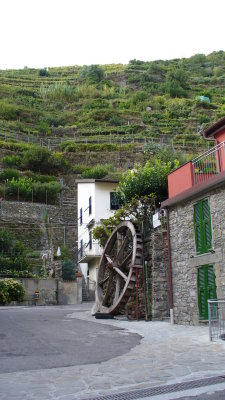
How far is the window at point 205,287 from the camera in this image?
1257cm

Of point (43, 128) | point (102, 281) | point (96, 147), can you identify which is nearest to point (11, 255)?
point (102, 281)

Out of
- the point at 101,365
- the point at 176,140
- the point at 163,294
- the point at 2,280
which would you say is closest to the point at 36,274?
the point at 2,280

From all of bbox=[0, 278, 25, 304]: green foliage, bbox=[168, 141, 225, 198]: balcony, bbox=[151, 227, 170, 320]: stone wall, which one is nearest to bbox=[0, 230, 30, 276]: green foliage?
bbox=[0, 278, 25, 304]: green foliage

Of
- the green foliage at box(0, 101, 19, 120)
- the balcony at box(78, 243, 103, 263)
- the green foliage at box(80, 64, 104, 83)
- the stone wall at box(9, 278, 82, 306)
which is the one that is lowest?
the stone wall at box(9, 278, 82, 306)

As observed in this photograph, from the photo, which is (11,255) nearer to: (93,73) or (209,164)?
(209,164)

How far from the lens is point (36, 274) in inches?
1156

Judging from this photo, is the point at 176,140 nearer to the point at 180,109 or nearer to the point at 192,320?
the point at 180,109

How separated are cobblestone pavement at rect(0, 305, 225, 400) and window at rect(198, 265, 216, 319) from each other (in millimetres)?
3231

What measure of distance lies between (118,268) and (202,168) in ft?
18.5

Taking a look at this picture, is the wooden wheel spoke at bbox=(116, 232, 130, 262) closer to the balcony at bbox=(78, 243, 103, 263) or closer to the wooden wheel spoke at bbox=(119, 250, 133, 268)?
the wooden wheel spoke at bbox=(119, 250, 133, 268)

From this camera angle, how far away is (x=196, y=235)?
1330cm

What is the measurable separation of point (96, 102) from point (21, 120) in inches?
543

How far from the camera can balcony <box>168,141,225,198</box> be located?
13.7 meters

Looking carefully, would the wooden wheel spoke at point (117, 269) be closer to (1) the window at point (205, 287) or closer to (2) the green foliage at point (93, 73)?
(1) the window at point (205, 287)
